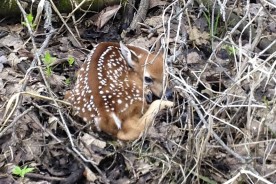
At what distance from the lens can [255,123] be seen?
16.5ft

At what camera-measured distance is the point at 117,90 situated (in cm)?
579

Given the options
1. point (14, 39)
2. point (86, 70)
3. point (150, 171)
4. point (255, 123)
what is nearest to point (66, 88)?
point (86, 70)

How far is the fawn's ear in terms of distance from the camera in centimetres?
651

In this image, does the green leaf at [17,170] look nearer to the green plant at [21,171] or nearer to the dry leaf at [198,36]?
the green plant at [21,171]

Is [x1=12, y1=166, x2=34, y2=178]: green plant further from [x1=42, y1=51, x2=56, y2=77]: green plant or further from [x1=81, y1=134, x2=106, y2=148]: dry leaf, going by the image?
[x1=42, y1=51, x2=56, y2=77]: green plant

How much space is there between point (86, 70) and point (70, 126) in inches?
24.0

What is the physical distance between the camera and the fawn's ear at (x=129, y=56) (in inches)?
256

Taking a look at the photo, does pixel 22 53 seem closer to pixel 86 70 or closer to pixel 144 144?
pixel 86 70

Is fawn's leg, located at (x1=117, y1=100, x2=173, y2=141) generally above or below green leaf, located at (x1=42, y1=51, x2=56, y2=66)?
below

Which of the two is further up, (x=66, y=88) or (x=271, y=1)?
(x=271, y=1)

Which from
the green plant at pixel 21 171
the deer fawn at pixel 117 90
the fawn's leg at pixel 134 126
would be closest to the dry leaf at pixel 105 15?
the deer fawn at pixel 117 90

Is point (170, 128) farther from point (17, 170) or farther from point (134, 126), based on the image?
point (17, 170)

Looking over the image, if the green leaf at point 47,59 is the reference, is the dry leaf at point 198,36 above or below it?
below

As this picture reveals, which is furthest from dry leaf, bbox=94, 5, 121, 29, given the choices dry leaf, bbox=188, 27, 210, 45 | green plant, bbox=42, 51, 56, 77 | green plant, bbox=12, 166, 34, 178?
green plant, bbox=12, 166, 34, 178
